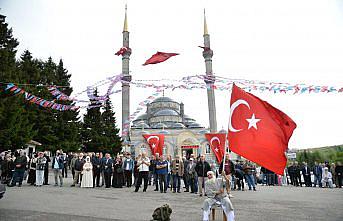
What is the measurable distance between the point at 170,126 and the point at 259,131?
53097 mm

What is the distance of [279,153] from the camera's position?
5.58 metres

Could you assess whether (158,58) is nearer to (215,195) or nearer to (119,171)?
(119,171)

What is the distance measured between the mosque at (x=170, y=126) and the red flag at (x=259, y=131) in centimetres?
2518

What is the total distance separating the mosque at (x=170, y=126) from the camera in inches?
1639

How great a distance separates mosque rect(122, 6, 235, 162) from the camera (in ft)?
137

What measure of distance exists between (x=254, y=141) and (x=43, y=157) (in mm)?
11525

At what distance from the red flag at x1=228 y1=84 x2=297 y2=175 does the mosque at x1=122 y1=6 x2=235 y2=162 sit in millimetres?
25178

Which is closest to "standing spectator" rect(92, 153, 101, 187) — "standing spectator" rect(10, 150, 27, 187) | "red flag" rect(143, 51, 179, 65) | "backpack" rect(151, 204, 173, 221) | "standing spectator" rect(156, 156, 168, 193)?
"standing spectator" rect(10, 150, 27, 187)

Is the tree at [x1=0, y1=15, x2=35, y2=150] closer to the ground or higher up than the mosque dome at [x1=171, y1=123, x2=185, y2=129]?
closer to the ground

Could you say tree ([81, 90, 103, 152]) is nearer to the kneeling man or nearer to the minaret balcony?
the minaret balcony

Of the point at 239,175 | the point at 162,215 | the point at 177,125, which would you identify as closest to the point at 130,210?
the point at 162,215

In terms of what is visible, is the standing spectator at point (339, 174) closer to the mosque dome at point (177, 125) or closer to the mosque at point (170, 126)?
the mosque at point (170, 126)

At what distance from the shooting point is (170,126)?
58.9 meters

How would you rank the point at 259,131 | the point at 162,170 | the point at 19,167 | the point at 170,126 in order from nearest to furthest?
the point at 259,131 → the point at 162,170 → the point at 19,167 → the point at 170,126
